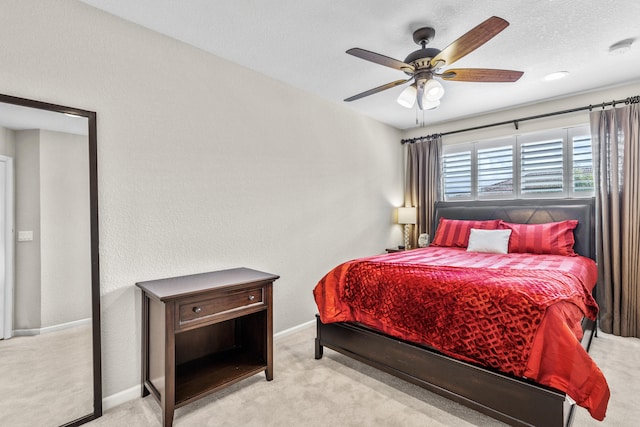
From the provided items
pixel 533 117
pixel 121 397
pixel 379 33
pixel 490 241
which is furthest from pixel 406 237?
pixel 121 397

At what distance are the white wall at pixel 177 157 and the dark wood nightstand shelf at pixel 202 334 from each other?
20 cm

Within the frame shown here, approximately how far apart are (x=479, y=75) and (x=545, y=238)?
6.74 ft

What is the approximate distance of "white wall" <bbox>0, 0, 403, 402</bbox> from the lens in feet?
6.25

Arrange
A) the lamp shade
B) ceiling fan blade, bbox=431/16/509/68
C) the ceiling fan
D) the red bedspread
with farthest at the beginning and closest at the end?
the lamp shade → the ceiling fan → ceiling fan blade, bbox=431/16/509/68 → the red bedspread

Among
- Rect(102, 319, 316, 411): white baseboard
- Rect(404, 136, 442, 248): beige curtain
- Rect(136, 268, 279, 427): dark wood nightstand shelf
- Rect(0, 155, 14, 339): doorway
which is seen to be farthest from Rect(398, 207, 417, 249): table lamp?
Rect(0, 155, 14, 339): doorway

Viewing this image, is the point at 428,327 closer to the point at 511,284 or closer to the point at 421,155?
the point at 511,284

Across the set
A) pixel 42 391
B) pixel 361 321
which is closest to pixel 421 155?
pixel 361 321

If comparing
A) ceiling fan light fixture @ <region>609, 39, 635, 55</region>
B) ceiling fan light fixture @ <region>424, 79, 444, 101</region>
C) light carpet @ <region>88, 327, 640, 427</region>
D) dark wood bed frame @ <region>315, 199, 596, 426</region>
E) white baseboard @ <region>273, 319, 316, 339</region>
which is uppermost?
ceiling fan light fixture @ <region>609, 39, 635, 55</region>

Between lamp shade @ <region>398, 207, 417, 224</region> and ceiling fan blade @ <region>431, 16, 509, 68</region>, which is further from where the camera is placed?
lamp shade @ <region>398, 207, 417, 224</region>

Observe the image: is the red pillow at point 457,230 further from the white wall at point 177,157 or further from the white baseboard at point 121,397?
the white baseboard at point 121,397

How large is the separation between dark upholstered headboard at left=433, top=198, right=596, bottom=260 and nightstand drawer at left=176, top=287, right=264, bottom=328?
3.11 meters

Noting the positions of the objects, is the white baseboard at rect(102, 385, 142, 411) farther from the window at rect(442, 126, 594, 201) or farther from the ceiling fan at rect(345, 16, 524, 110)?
the window at rect(442, 126, 594, 201)

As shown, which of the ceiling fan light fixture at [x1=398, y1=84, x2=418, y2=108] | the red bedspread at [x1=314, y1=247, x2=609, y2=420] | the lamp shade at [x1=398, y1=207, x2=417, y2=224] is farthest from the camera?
the lamp shade at [x1=398, y1=207, x2=417, y2=224]

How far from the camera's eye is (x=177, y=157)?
2.38 m
